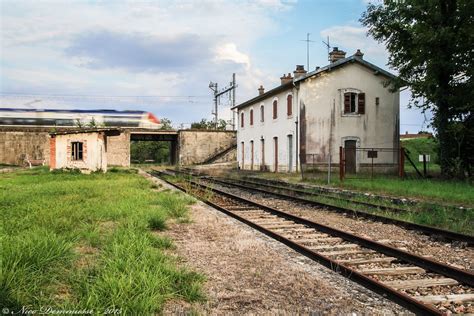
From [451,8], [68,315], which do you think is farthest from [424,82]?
[68,315]

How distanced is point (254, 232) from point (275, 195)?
289 inches

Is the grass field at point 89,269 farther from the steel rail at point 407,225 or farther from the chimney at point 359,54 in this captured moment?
the chimney at point 359,54

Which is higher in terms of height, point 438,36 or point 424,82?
point 438,36

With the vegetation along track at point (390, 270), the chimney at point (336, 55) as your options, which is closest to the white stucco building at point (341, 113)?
the chimney at point (336, 55)

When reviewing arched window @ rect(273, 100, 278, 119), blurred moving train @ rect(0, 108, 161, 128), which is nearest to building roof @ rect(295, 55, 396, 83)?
arched window @ rect(273, 100, 278, 119)

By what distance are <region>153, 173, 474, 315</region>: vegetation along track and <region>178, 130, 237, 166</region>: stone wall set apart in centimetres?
4552

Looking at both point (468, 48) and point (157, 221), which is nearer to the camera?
point (157, 221)

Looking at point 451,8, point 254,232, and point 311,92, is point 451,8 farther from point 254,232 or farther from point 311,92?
point 254,232

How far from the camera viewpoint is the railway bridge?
4700cm

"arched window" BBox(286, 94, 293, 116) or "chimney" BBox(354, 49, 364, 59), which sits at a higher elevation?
"chimney" BBox(354, 49, 364, 59)

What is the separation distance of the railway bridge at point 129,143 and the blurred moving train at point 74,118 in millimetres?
2150

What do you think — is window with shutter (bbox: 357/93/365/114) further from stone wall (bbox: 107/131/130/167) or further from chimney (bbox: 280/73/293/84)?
stone wall (bbox: 107/131/130/167)

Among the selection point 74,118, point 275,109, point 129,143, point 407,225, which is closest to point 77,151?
point 275,109

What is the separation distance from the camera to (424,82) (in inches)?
845
